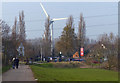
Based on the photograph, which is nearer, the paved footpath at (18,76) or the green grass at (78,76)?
the green grass at (78,76)

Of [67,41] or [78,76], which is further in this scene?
[67,41]

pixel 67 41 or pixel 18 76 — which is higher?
pixel 67 41

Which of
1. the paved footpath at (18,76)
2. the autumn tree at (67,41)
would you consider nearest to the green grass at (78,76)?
the paved footpath at (18,76)

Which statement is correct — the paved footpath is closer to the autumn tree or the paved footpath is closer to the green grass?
the green grass

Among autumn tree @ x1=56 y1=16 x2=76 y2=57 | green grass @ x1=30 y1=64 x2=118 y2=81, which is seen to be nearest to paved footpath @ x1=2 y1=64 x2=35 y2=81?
green grass @ x1=30 y1=64 x2=118 y2=81

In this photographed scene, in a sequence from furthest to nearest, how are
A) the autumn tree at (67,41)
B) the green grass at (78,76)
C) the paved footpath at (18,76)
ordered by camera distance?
the autumn tree at (67,41)
the paved footpath at (18,76)
the green grass at (78,76)

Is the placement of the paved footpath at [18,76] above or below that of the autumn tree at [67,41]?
below

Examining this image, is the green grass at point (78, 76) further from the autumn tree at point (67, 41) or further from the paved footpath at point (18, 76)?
the autumn tree at point (67, 41)

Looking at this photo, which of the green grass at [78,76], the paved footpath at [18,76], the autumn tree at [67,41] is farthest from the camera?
the autumn tree at [67,41]

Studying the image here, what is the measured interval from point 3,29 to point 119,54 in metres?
15.0

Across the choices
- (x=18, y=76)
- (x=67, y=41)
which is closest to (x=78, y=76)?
(x=18, y=76)

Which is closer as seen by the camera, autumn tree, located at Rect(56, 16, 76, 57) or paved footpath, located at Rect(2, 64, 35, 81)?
paved footpath, located at Rect(2, 64, 35, 81)

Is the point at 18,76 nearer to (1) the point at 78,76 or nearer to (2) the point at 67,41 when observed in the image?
(1) the point at 78,76

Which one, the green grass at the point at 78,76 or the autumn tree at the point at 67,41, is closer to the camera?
the green grass at the point at 78,76
